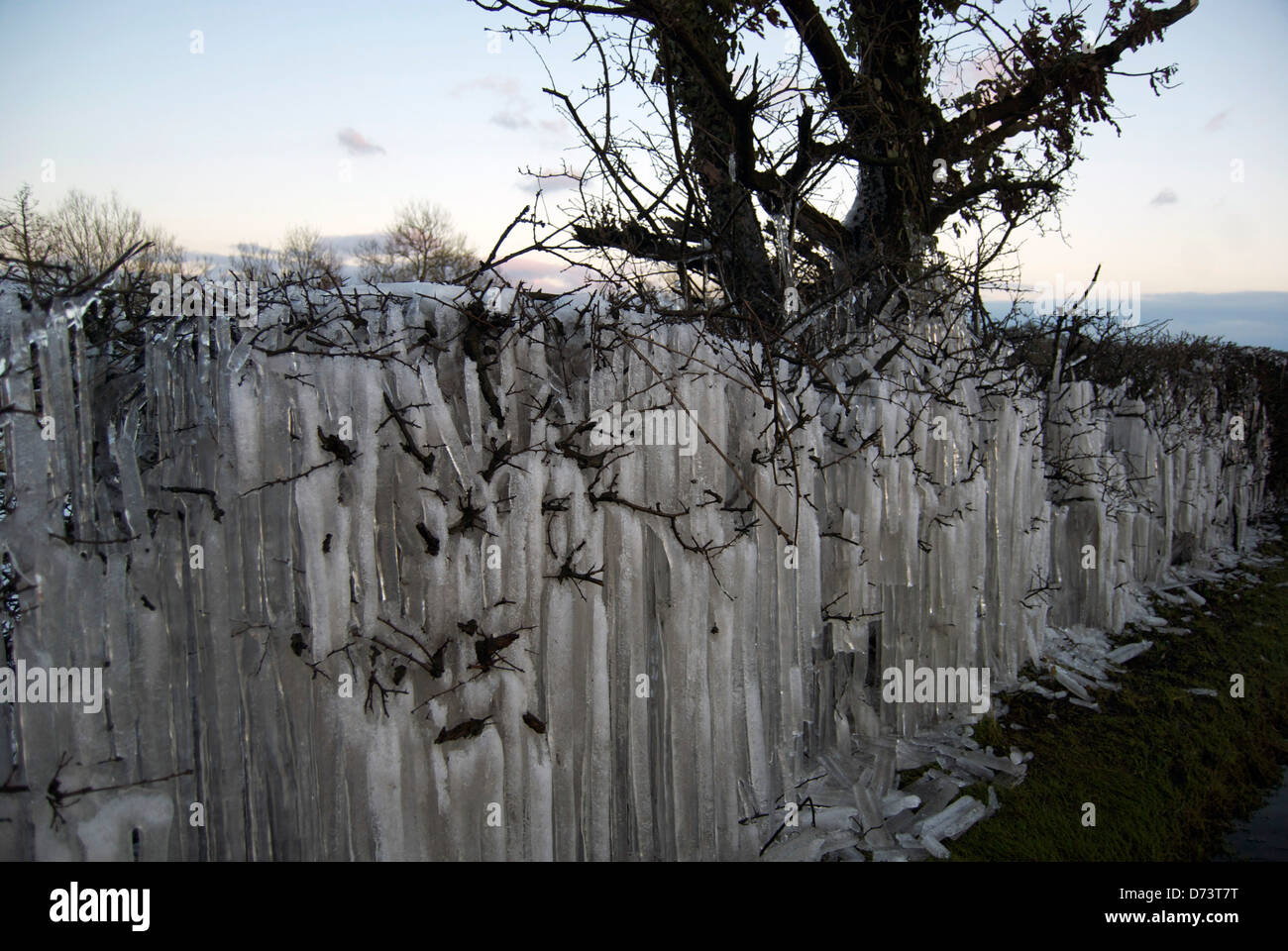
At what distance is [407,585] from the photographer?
2.54 metres

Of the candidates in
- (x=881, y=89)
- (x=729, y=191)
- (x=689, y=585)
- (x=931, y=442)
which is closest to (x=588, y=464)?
(x=689, y=585)

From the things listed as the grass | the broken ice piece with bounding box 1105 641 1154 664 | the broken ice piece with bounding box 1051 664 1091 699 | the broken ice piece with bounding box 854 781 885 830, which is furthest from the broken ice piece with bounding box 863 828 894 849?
the broken ice piece with bounding box 1105 641 1154 664

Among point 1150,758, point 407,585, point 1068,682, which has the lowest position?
point 1150,758

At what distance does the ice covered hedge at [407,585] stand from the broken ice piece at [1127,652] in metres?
3.16

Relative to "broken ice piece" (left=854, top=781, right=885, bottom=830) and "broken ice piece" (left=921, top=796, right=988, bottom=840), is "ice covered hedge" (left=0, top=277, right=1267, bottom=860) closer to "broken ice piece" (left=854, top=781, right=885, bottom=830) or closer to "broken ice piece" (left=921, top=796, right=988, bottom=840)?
"broken ice piece" (left=854, top=781, right=885, bottom=830)

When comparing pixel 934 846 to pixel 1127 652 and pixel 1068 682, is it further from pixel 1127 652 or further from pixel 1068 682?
pixel 1127 652

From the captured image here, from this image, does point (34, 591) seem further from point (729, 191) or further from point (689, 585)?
point (729, 191)

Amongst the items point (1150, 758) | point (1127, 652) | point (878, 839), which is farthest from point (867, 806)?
point (1127, 652)

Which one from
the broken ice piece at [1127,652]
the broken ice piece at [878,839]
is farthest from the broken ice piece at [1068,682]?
the broken ice piece at [878,839]

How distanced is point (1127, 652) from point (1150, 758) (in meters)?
1.95

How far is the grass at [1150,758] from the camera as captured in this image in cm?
353

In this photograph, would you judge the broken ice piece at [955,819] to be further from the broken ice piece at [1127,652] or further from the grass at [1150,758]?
the broken ice piece at [1127,652]

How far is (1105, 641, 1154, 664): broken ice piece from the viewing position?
5.88 meters

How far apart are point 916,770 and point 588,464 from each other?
2685mm
